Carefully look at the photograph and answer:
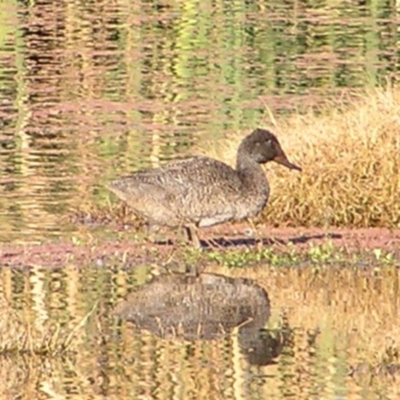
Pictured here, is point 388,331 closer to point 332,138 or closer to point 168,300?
point 168,300

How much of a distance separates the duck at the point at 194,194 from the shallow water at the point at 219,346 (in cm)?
63

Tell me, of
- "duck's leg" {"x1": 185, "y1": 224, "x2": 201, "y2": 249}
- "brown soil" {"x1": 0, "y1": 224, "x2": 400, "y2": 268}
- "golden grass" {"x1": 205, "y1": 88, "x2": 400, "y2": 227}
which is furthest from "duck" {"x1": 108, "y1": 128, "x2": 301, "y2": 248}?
"golden grass" {"x1": 205, "y1": 88, "x2": 400, "y2": 227}

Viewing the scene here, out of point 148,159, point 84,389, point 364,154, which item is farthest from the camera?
point 148,159

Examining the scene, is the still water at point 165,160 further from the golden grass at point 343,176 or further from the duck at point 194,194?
the golden grass at point 343,176

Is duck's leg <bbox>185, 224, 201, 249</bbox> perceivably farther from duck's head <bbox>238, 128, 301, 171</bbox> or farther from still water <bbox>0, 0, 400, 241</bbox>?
still water <bbox>0, 0, 400, 241</bbox>

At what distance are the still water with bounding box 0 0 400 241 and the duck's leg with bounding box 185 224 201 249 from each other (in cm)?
113

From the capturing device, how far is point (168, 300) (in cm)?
1165

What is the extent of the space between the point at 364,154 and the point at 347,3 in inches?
725

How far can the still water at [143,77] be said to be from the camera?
17359mm

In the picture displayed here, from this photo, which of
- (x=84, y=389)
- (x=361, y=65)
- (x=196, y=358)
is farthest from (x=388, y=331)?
(x=361, y=65)

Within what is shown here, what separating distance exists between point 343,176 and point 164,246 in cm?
164

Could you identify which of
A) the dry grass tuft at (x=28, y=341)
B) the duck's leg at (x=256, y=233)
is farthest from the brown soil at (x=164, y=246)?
the dry grass tuft at (x=28, y=341)

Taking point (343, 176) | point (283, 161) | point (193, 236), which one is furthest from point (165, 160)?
point (193, 236)

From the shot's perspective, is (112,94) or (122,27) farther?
(122,27)
